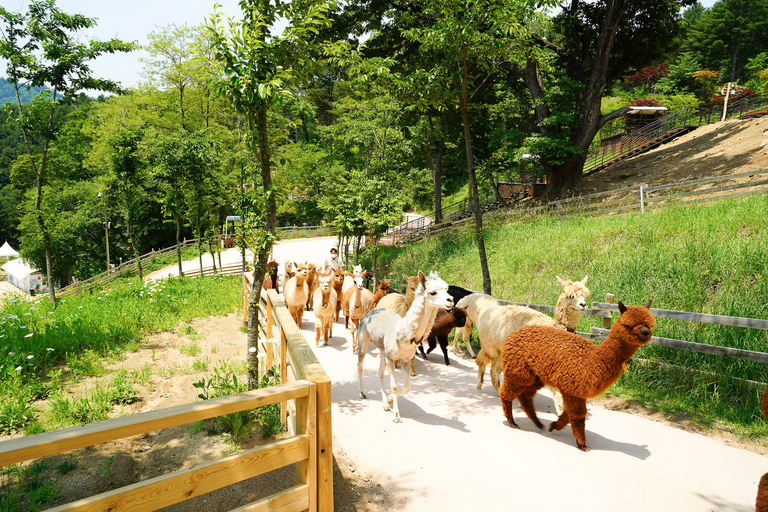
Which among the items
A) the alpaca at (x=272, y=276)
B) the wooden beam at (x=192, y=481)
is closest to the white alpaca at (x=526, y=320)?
the alpaca at (x=272, y=276)

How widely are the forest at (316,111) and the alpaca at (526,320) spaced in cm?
368

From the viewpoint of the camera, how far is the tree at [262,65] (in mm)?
4297

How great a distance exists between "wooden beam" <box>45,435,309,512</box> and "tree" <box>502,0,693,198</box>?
16770 millimetres

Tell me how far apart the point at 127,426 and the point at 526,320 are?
197 inches

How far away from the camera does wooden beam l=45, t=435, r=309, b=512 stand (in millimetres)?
1933

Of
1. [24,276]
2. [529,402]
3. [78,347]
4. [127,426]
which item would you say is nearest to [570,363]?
[529,402]

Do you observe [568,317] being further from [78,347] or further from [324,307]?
[78,347]

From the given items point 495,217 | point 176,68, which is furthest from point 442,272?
point 176,68

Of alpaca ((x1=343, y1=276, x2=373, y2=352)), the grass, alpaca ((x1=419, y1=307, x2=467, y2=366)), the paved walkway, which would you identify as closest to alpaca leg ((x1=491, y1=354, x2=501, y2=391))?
the paved walkway

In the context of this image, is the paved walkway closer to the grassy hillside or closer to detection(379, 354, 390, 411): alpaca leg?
detection(379, 354, 390, 411): alpaca leg

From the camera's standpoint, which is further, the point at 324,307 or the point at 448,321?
the point at 324,307

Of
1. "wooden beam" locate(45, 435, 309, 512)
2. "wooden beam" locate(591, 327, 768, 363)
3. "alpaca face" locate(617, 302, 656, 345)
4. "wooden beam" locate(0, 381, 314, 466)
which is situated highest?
"wooden beam" locate(0, 381, 314, 466)

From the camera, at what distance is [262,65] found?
4.48 metres

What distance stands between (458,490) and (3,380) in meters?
5.94
